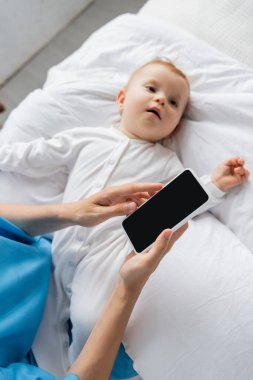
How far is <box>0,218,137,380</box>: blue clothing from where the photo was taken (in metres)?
0.77

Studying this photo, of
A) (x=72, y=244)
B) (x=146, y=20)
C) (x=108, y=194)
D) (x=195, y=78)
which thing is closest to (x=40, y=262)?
(x=72, y=244)

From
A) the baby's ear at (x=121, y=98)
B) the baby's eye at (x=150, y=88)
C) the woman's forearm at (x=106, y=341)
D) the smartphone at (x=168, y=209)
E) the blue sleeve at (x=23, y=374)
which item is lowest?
the woman's forearm at (x=106, y=341)

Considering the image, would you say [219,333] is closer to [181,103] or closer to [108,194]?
[108,194]

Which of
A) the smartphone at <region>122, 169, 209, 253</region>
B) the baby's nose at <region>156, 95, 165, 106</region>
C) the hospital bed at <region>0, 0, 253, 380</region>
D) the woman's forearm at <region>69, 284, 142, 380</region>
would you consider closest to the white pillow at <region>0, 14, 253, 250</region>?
the hospital bed at <region>0, 0, 253, 380</region>

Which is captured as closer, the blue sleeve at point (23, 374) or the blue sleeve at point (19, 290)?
the blue sleeve at point (23, 374)

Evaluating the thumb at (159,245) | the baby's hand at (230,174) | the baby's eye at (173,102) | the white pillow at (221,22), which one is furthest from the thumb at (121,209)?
the white pillow at (221,22)

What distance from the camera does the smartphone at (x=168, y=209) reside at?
705 mm

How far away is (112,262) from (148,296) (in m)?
0.11

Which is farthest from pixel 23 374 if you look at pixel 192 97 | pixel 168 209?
pixel 192 97

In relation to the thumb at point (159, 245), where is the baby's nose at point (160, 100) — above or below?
above

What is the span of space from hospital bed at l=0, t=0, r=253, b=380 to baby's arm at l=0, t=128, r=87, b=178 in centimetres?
4

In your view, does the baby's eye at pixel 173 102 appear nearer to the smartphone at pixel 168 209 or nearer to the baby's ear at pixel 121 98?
the baby's ear at pixel 121 98

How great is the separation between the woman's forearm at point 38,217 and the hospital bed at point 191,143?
0.14m

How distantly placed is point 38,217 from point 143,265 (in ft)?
1.02
